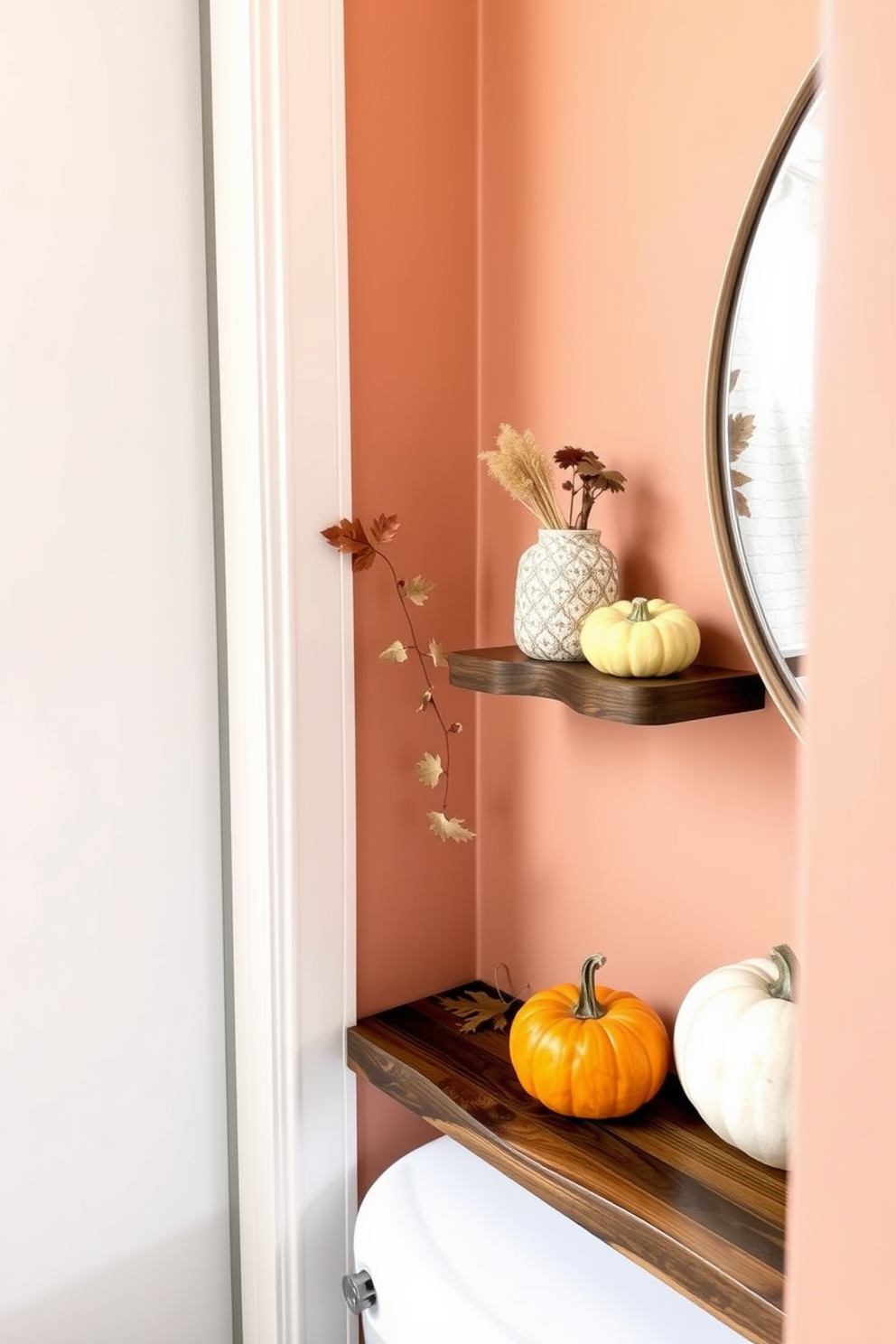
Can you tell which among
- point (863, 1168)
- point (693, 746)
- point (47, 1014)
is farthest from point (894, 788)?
point (47, 1014)

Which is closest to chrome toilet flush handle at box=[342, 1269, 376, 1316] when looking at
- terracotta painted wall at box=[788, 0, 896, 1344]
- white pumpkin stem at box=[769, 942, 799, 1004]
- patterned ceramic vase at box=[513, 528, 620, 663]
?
white pumpkin stem at box=[769, 942, 799, 1004]

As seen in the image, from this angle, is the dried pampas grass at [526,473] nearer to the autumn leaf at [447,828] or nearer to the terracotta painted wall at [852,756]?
the autumn leaf at [447,828]

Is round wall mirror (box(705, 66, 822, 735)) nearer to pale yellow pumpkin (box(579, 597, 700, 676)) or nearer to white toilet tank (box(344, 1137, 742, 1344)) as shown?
pale yellow pumpkin (box(579, 597, 700, 676))

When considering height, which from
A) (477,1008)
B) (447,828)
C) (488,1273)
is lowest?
(488,1273)

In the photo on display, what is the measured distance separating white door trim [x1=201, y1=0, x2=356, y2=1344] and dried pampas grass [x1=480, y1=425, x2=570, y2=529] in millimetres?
219

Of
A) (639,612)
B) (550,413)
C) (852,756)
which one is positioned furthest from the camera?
(550,413)

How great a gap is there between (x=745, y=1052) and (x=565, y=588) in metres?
0.46

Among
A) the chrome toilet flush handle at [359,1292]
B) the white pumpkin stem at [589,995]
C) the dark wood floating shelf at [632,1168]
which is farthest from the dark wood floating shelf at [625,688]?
the chrome toilet flush handle at [359,1292]

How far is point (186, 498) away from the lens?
126 centimetres

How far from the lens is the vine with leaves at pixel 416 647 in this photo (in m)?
1.20

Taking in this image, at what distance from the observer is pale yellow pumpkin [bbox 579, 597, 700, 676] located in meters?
0.98

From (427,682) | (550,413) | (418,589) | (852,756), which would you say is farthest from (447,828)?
(852,756)

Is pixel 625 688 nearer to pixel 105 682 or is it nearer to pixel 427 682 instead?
pixel 427 682

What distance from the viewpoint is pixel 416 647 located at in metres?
1.31
